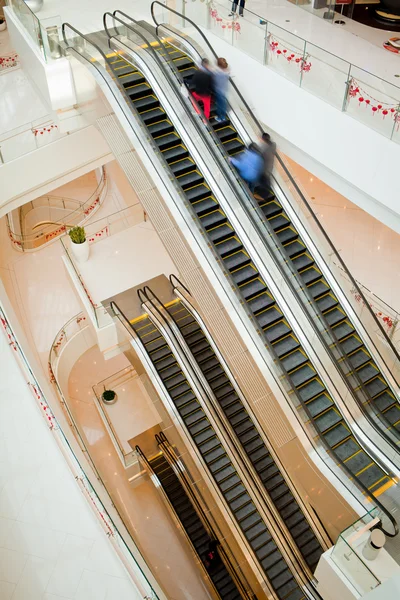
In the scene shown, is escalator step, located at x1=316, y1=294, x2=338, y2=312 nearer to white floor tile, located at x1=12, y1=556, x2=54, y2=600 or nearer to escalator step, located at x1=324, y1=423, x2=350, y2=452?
escalator step, located at x1=324, y1=423, x2=350, y2=452

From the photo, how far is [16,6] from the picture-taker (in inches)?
455

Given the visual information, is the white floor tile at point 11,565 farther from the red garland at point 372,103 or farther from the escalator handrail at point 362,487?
the red garland at point 372,103

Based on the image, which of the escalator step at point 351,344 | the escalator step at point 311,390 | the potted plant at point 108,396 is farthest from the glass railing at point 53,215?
the escalator step at point 351,344

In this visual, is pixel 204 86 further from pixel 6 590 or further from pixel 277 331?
pixel 6 590

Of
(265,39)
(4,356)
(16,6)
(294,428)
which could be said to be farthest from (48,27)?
(294,428)

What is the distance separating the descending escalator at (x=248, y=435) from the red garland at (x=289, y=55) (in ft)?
17.5

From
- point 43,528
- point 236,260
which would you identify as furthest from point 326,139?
point 43,528

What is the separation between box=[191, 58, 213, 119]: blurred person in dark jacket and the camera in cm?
934

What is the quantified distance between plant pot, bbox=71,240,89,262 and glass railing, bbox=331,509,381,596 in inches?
325

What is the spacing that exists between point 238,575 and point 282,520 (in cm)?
244

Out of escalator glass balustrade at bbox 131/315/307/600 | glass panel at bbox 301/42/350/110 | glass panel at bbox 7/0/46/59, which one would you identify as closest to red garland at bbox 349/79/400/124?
glass panel at bbox 301/42/350/110

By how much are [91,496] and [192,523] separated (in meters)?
5.09

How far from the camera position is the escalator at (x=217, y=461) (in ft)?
32.6

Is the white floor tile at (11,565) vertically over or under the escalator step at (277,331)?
under
